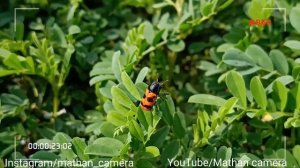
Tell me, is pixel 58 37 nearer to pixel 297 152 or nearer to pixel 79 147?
pixel 79 147

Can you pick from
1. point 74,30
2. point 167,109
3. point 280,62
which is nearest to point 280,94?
point 280,62

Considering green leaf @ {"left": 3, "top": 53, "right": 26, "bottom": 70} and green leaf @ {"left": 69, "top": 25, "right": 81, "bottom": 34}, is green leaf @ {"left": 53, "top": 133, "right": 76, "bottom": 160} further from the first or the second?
green leaf @ {"left": 69, "top": 25, "right": 81, "bottom": 34}

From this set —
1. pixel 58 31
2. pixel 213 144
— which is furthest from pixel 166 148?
pixel 58 31

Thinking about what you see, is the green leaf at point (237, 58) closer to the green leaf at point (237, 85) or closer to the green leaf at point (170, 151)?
the green leaf at point (237, 85)

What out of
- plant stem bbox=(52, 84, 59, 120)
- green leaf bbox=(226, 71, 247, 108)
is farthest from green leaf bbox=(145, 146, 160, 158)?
plant stem bbox=(52, 84, 59, 120)

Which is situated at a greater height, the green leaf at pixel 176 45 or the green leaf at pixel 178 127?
the green leaf at pixel 176 45

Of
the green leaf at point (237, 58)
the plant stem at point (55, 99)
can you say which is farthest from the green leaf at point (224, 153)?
the plant stem at point (55, 99)
